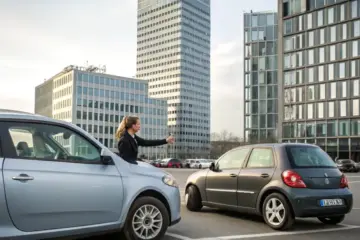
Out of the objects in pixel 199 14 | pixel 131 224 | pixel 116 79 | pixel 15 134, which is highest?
pixel 199 14

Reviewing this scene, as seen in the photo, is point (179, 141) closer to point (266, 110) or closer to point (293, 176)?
point (266, 110)

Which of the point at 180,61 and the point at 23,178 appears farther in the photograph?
the point at 180,61

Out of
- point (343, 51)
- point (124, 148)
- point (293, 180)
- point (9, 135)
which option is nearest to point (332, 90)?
point (343, 51)

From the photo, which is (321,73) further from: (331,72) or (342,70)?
(342,70)

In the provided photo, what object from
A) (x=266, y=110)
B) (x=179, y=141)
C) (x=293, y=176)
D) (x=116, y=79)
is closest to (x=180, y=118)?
(x=179, y=141)

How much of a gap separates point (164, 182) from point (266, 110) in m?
90.4

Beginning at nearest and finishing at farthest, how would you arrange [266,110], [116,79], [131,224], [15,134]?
[15,134] → [131,224] → [266,110] → [116,79]

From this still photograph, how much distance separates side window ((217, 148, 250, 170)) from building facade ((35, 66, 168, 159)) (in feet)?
356

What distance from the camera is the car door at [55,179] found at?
498 cm

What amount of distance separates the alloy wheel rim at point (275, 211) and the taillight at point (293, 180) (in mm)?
369

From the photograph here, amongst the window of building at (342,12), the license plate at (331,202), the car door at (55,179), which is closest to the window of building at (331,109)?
the window of building at (342,12)

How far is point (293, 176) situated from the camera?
7.71 metres

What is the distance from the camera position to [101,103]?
12888cm

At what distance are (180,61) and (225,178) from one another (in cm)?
16427
